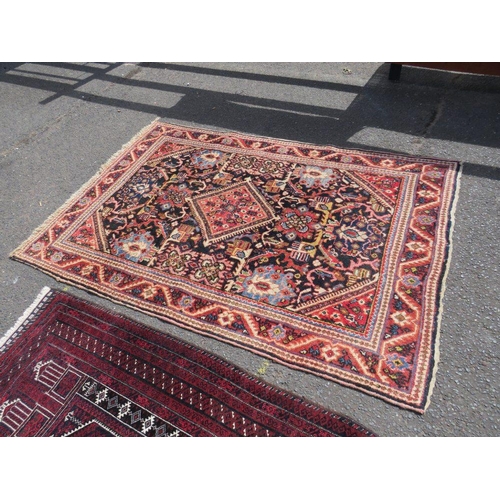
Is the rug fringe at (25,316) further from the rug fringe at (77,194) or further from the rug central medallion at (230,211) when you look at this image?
the rug central medallion at (230,211)

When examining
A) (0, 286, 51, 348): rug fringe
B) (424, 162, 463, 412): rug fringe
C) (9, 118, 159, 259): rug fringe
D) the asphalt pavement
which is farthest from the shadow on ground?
(0, 286, 51, 348): rug fringe

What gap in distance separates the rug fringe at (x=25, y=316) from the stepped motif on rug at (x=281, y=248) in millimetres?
172

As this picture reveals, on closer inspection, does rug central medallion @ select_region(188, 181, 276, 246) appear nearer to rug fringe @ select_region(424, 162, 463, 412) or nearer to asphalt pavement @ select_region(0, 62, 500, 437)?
asphalt pavement @ select_region(0, 62, 500, 437)

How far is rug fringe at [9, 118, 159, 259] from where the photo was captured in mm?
3289

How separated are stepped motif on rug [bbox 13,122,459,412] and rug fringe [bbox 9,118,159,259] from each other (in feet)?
0.06

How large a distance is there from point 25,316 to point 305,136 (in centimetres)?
298

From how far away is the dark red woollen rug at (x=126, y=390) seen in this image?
2.13 meters

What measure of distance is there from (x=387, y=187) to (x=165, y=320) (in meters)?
2.13

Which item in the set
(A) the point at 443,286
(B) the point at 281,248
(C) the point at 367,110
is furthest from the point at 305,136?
(A) the point at 443,286

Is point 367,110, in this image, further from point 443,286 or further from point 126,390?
point 126,390

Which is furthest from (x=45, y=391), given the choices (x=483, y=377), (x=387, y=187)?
(x=387, y=187)

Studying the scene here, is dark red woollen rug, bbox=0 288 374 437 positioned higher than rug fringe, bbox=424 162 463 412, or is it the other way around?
rug fringe, bbox=424 162 463 412

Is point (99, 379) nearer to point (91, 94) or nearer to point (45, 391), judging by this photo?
point (45, 391)

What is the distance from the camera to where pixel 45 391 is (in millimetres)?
2373
